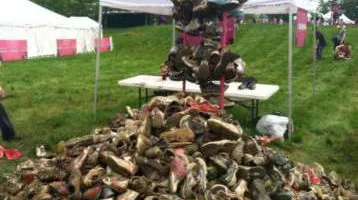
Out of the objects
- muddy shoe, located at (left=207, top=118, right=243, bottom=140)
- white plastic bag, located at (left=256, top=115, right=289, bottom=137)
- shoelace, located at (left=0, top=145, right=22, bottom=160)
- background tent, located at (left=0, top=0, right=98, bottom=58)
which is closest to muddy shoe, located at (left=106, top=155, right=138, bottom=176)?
muddy shoe, located at (left=207, top=118, right=243, bottom=140)

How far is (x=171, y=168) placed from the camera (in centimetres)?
571

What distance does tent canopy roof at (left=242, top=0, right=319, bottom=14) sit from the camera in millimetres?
9109

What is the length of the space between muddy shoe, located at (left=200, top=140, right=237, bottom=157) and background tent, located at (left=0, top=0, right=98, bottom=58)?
2102 centimetres

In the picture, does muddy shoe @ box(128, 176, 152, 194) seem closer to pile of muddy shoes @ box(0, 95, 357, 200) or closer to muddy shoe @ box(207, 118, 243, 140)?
pile of muddy shoes @ box(0, 95, 357, 200)

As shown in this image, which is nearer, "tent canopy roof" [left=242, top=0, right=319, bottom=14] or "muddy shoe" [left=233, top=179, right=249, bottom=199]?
"muddy shoe" [left=233, top=179, right=249, bottom=199]

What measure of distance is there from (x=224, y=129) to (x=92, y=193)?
1.74 m

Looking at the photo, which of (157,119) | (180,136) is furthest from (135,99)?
(180,136)

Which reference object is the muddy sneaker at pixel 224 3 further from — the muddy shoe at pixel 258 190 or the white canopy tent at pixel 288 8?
the muddy shoe at pixel 258 190

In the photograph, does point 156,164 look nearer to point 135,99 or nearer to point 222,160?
point 222,160

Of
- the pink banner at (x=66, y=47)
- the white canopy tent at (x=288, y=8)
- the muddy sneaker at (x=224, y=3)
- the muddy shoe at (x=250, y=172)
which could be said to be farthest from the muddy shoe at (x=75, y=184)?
the pink banner at (x=66, y=47)

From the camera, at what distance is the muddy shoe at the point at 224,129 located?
247 inches

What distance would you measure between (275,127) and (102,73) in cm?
1139

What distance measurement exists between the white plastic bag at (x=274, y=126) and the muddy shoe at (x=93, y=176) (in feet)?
14.8

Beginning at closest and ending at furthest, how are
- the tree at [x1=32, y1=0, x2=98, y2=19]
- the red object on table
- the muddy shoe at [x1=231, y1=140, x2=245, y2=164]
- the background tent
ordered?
the muddy shoe at [x1=231, y1=140, x2=245, y2=164], the red object on table, the background tent, the tree at [x1=32, y1=0, x2=98, y2=19]
